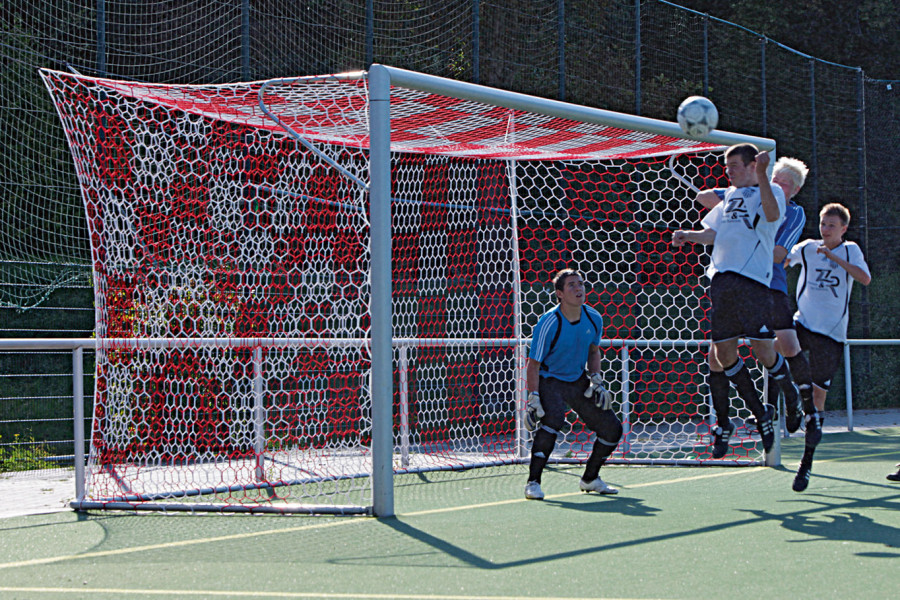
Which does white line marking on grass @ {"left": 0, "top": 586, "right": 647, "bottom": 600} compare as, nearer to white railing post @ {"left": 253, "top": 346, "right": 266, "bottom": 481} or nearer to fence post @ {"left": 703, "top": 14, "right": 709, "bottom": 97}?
white railing post @ {"left": 253, "top": 346, "right": 266, "bottom": 481}

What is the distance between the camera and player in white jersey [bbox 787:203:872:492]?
7312 millimetres

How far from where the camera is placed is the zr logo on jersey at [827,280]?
758 cm

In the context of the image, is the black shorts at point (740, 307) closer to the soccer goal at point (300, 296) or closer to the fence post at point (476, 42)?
the soccer goal at point (300, 296)

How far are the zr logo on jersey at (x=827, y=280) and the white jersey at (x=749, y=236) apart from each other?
1.16 metres

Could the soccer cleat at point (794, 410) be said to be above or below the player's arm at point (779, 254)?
below

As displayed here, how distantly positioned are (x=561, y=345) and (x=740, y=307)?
1087 mm

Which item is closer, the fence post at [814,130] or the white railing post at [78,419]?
the white railing post at [78,419]

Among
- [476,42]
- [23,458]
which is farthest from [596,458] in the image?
[476,42]

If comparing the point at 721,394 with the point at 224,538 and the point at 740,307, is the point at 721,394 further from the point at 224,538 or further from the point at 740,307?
the point at 224,538

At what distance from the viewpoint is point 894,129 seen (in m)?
18.3

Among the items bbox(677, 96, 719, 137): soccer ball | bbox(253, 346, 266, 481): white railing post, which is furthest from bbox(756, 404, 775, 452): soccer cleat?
bbox(253, 346, 266, 481): white railing post

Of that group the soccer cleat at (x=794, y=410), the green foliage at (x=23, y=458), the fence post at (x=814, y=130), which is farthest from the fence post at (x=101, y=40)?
the fence post at (x=814, y=130)

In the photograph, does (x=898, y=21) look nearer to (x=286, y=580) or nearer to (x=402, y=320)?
(x=402, y=320)

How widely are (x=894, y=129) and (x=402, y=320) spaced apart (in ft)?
38.2
